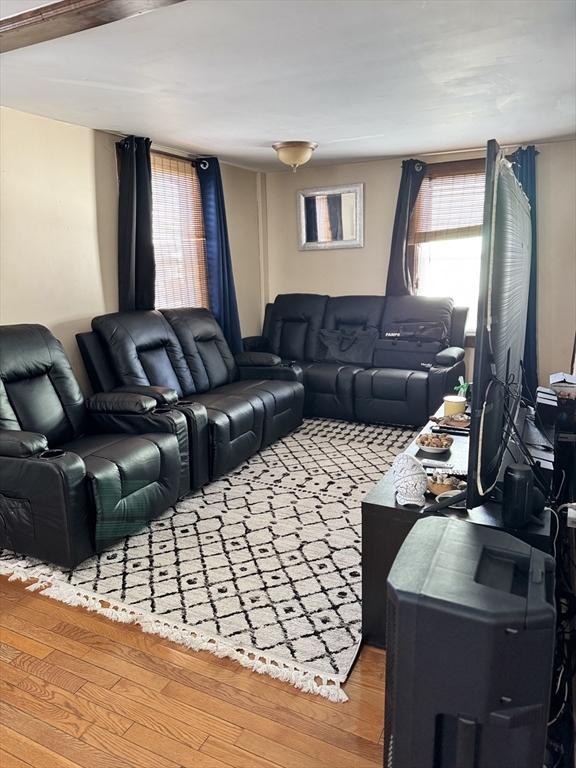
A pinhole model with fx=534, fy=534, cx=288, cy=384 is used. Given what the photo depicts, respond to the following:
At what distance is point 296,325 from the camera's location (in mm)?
5234

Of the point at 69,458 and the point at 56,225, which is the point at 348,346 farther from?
the point at 69,458

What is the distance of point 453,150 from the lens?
4.70 m

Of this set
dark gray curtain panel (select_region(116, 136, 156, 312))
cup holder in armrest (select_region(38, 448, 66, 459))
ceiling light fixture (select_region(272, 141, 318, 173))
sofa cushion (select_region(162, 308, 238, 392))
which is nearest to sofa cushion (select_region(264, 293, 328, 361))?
sofa cushion (select_region(162, 308, 238, 392))

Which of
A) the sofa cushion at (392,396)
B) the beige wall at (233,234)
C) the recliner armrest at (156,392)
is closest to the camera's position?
the recliner armrest at (156,392)

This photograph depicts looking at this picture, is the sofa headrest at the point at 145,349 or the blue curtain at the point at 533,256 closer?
the sofa headrest at the point at 145,349

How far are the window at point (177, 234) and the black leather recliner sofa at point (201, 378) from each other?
0.35 m

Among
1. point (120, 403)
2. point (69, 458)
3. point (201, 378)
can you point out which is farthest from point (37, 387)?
point (201, 378)

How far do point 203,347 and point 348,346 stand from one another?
1.40m

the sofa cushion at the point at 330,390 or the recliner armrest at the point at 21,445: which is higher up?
the recliner armrest at the point at 21,445

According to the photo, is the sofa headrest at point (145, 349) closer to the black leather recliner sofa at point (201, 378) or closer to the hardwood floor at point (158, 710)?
the black leather recliner sofa at point (201, 378)

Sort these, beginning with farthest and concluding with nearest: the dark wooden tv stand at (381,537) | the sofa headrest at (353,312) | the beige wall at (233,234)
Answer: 1. the sofa headrest at (353,312)
2. the beige wall at (233,234)
3. the dark wooden tv stand at (381,537)

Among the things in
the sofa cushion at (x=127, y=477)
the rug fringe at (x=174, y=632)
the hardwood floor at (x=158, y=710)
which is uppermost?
the sofa cushion at (x=127, y=477)

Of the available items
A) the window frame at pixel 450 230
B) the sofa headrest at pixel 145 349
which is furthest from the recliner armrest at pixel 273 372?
the window frame at pixel 450 230

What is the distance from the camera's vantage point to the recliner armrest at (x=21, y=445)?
2346mm
